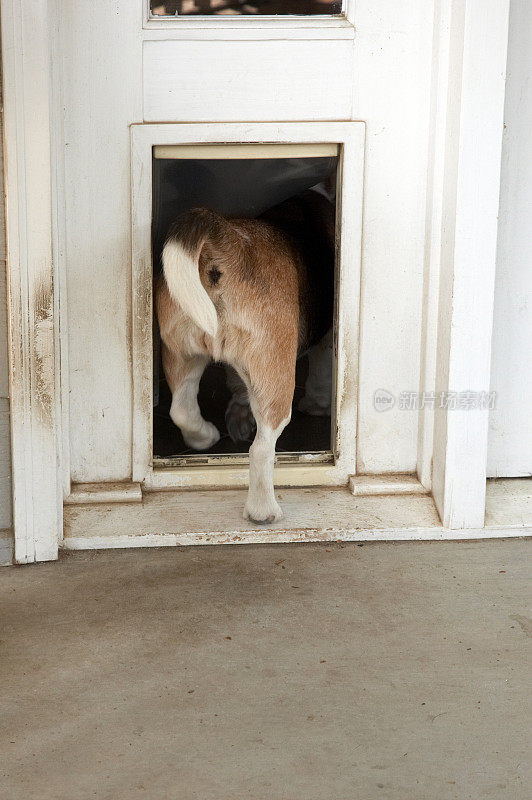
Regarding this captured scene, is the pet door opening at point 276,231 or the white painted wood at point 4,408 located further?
the pet door opening at point 276,231

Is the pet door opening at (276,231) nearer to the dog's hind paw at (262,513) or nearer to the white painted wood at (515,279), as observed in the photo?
the dog's hind paw at (262,513)

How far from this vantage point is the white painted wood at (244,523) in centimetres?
232

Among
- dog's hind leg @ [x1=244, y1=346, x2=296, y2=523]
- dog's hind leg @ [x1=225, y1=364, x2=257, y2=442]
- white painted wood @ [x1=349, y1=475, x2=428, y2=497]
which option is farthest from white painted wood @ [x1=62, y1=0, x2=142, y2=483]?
white painted wood @ [x1=349, y1=475, x2=428, y2=497]

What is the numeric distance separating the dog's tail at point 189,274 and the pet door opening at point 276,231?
312mm

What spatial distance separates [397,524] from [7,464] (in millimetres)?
1003

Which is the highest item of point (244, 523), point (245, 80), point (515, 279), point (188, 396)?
point (245, 80)

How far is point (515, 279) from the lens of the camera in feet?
8.38

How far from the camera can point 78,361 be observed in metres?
2.44

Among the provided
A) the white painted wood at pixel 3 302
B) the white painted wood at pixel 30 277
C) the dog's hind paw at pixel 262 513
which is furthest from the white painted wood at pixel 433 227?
the white painted wood at pixel 3 302

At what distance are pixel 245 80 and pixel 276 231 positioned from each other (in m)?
0.42

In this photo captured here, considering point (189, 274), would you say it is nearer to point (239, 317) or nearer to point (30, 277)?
point (239, 317)

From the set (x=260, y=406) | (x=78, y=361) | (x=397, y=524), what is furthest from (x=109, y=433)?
(x=397, y=524)

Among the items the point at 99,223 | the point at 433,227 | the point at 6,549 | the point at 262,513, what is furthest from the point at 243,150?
the point at 6,549

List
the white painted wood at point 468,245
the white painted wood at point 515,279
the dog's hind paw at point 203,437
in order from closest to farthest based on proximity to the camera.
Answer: the white painted wood at point 468,245, the white painted wood at point 515,279, the dog's hind paw at point 203,437
